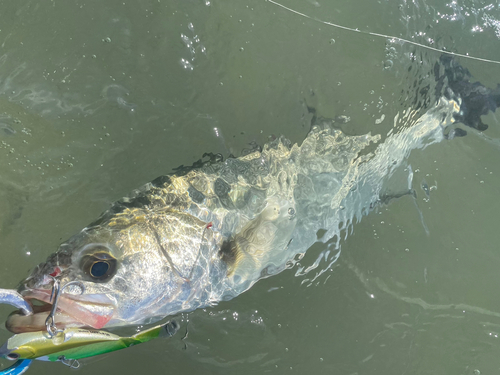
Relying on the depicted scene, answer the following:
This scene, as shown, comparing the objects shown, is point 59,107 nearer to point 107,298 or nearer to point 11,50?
point 11,50

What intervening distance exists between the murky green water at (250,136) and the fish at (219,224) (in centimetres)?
20

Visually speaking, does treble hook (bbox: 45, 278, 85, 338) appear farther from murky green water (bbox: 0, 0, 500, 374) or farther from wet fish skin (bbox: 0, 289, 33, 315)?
murky green water (bbox: 0, 0, 500, 374)

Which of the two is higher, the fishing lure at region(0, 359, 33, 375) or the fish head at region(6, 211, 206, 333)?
the fish head at region(6, 211, 206, 333)

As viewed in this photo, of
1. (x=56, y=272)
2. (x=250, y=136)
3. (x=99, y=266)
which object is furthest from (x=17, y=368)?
(x=250, y=136)

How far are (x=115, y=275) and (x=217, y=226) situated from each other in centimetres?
81

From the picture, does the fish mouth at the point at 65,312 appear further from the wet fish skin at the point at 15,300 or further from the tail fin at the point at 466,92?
the tail fin at the point at 466,92

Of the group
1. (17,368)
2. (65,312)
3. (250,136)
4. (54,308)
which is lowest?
(17,368)

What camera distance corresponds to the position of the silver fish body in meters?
2.15

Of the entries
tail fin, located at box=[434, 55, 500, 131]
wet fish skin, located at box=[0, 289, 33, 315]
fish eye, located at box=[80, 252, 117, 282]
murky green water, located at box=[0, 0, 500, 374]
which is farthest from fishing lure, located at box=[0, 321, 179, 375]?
tail fin, located at box=[434, 55, 500, 131]

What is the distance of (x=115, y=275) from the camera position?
2186mm

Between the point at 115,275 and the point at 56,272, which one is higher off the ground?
the point at 56,272

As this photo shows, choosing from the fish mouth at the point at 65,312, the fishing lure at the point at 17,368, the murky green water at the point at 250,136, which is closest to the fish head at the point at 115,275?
the fish mouth at the point at 65,312

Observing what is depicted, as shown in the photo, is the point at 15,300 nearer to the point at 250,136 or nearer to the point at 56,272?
the point at 56,272

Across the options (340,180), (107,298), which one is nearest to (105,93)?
(107,298)
